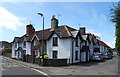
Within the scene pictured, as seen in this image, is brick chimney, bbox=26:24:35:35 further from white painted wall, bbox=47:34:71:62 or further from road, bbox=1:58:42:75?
road, bbox=1:58:42:75

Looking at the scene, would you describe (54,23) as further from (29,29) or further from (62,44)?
(29,29)

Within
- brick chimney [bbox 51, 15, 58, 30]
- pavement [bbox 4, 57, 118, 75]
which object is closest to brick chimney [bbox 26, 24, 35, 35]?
brick chimney [bbox 51, 15, 58, 30]

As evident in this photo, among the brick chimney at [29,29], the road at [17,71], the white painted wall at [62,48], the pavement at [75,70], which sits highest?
the brick chimney at [29,29]

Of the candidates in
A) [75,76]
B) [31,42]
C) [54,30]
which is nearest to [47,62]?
[54,30]

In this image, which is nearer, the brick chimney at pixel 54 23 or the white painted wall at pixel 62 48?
the white painted wall at pixel 62 48

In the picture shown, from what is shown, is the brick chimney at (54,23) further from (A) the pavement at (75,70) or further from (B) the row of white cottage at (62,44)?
(A) the pavement at (75,70)

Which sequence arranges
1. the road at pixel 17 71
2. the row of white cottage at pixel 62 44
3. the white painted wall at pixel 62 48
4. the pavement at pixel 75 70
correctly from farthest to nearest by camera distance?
the row of white cottage at pixel 62 44 → the white painted wall at pixel 62 48 → the pavement at pixel 75 70 → the road at pixel 17 71

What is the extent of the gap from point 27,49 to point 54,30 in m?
10.5

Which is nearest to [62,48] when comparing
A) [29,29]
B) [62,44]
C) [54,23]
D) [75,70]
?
[62,44]

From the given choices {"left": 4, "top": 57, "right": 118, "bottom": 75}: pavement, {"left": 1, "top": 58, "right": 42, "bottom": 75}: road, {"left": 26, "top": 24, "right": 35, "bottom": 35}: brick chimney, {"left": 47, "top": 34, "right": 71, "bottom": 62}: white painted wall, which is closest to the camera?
{"left": 1, "top": 58, "right": 42, "bottom": 75}: road

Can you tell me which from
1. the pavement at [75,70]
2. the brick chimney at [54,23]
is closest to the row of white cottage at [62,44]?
the brick chimney at [54,23]

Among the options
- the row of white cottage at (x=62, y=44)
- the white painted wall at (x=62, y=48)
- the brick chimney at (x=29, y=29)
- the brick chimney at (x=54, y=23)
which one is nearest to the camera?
the white painted wall at (x=62, y=48)

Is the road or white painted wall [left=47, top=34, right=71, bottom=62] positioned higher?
white painted wall [left=47, top=34, right=71, bottom=62]

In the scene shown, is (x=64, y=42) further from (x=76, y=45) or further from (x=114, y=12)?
(x=114, y=12)
